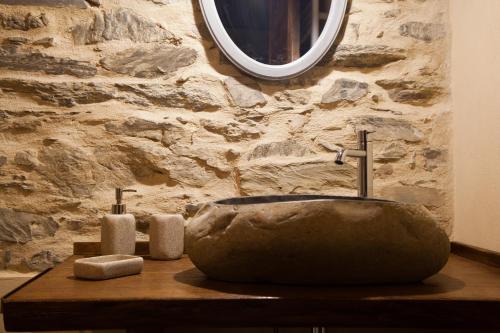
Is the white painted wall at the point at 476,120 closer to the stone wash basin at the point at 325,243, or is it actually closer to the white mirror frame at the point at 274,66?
the white mirror frame at the point at 274,66

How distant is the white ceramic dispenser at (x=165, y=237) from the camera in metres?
1.21

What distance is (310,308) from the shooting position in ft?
2.51

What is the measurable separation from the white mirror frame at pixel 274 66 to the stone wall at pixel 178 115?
0.03 m

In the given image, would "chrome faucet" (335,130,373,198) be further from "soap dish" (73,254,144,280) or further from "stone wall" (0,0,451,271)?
"soap dish" (73,254,144,280)

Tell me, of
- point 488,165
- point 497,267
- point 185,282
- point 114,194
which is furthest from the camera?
point 114,194

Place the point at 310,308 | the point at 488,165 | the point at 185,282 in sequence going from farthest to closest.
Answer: the point at 488,165 < the point at 185,282 < the point at 310,308

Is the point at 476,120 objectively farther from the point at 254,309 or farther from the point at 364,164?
the point at 254,309

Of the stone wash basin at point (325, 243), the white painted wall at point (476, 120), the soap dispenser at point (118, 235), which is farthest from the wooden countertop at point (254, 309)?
the white painted wall at point (476, 120)

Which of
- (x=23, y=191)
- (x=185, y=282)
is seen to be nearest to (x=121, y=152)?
(x=23, y=191)

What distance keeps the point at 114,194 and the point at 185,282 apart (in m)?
0.54

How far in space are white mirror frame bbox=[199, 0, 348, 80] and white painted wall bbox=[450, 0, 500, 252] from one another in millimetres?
368

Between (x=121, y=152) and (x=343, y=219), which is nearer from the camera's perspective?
(x=343, y=219)

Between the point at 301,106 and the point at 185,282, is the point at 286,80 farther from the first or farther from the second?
the point at 185,282

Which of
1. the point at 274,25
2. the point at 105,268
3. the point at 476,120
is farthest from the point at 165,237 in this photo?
the point at 476,120
